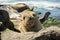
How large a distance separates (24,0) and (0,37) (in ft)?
47.2

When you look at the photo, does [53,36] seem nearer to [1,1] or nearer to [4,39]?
[4,39]

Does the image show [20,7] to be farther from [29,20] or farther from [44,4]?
[29,20]

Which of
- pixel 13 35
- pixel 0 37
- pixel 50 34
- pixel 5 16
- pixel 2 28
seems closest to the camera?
pixel 50 34

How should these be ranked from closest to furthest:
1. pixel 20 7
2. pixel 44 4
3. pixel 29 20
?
pixel 29 20, pixel 20 7, pixel 44 4

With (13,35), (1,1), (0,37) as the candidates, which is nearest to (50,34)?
(13,35)

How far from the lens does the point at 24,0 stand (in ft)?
62.9

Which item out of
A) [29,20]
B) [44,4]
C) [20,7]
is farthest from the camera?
[44,4]

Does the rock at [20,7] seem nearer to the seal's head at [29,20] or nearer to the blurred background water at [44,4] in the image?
the blurred background water at [44,4]

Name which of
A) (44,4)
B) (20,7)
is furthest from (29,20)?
(44,4)

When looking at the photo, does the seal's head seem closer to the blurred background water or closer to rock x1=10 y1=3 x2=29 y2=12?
the blurred background water

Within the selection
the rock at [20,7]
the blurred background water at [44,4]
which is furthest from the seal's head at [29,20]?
the rock at [20,7]

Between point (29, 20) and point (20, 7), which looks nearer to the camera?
point (29, 20)

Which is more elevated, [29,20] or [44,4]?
[29,20]

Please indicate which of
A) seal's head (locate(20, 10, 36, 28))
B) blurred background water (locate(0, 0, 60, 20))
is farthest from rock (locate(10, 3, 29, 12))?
seal's head (locate(20, 10, 36, 28))
